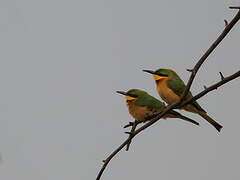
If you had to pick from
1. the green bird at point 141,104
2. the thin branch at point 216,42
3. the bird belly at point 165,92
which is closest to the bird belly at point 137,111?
the green bird at point 141,104

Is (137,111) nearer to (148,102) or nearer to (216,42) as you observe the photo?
(148,102)

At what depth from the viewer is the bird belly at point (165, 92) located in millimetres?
3352

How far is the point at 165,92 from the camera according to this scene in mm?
3355

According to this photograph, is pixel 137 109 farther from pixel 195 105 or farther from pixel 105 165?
pixel 105 165

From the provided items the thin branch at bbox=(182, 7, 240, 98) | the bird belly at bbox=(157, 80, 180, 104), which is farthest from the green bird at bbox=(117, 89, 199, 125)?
the thin branch at bbox=(182, 7, 240, 98)

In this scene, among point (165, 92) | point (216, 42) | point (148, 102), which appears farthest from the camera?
point (165, 92)

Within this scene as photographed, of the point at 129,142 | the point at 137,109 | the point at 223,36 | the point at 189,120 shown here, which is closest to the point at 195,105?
the point at 137,109

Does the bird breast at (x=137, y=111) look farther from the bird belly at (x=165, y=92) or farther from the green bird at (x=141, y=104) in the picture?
the bird belly at (x=165, y=92)

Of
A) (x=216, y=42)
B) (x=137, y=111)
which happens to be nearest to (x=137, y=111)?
(x=137, y=111)

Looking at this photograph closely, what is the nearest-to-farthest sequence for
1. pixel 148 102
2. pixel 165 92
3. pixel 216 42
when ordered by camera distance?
pixel 216 42, pixel 148 102, pixel 165 92

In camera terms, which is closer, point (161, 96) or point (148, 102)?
point (148, 102)

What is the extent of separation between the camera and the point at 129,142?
4.13 feet

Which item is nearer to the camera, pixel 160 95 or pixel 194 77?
pixel 194 77

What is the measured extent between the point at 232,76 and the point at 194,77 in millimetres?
119
